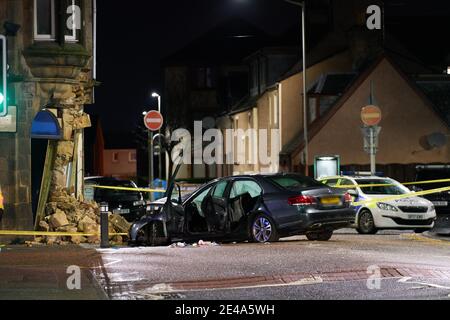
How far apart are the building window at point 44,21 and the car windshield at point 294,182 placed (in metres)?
6.07

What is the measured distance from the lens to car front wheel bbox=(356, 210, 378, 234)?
24391 mm

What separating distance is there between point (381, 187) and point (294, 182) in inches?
255

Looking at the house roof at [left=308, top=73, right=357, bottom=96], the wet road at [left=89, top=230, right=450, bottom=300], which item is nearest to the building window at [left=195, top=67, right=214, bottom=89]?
the house roof at [left=308, top=73, right=357, bottom=96]

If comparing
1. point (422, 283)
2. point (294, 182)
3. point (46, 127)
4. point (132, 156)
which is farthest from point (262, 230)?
point (132, 156)

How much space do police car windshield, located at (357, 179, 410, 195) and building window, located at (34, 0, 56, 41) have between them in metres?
8.69

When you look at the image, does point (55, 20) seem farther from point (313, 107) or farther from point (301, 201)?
point (313, 107)

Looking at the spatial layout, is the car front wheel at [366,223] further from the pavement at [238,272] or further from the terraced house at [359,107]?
the terraced house at [359,107]

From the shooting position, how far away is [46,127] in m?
22.8

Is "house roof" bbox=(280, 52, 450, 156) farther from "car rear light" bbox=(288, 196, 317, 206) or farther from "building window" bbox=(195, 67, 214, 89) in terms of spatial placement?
"car rear light" bbox=(288, 196, 317, 206)

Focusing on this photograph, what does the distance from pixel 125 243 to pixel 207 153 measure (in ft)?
162

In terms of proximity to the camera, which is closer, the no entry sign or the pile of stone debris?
the pile of stone debris

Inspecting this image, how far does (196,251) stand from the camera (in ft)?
57.0

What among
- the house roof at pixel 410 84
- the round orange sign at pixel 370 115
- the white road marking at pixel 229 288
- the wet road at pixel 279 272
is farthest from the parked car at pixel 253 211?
the house roof at pixel 410 84
